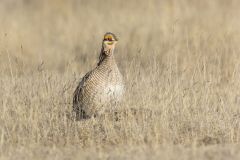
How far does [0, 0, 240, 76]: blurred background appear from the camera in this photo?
13.9 m

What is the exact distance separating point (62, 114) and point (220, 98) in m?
2.05

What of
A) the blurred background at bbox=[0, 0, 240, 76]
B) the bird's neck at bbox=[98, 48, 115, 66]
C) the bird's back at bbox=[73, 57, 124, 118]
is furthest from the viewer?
the blurred background at bbox=[0, 0, 240, 76]

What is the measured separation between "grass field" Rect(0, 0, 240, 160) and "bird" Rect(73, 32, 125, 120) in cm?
17

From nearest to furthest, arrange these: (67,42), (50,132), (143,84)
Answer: (50,132)
(143,84)
(67,42)

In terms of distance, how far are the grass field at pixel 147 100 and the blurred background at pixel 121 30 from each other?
0.03 metres

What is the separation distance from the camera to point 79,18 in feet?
57.8

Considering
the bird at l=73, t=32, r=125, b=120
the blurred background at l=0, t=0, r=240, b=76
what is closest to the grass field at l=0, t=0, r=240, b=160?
the blurred background at l=0, t=0, r=240, b=76

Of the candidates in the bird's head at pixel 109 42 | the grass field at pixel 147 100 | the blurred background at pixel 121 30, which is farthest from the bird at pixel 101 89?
the blurred background at pixel 121 30

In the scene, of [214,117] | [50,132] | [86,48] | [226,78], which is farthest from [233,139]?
[86,48]

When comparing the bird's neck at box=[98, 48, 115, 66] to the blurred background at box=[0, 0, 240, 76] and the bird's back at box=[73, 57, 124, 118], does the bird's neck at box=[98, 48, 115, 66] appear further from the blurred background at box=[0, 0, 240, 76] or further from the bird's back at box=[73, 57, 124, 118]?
the blurred background at box=[0, 0, 240, 76]

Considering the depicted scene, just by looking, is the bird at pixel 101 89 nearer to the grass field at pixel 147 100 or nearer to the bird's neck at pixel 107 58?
the bird's neck at pixel 107 58

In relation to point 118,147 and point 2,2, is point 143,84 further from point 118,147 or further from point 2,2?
point 2,2

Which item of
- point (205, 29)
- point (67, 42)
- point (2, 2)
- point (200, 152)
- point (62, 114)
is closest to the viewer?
point (200, 152)

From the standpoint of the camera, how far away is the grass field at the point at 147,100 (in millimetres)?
7969
